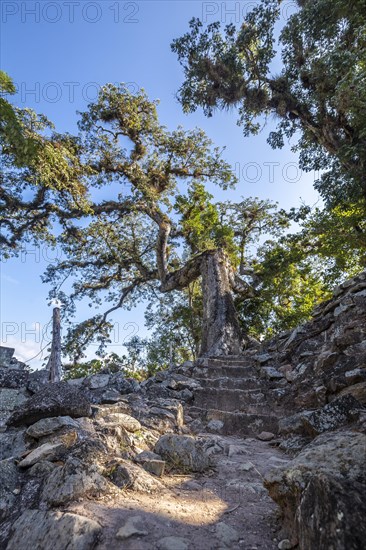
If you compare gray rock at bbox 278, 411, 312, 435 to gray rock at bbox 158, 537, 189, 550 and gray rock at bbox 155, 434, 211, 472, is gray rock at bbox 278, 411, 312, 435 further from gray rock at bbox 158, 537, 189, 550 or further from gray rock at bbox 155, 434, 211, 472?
gray rock at bbox 158, 537, 189, 550

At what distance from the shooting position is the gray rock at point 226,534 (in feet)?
5.55

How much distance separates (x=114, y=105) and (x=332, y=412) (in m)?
12.6

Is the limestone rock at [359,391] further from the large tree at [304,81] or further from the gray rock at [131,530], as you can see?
the large tree at [304,81]

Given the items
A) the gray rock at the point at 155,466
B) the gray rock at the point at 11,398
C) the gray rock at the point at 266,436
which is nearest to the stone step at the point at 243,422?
the gray rock at the point at 266,436

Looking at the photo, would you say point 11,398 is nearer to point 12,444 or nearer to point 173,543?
point 12,444

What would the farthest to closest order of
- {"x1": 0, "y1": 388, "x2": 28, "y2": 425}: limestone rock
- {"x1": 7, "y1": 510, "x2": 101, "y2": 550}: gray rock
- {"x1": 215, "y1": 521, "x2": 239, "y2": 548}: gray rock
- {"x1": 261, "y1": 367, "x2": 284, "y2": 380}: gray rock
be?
{"x1": 261, "y1": 367, "x2": 284, "y2": 380}: gray rock, {"x1": 0, "y1": 388, "x2": 28, "y2": 425}: limestone rock, {"x1": 215, "y1": 521, "x2": 239, "y2": 548}: gray rock, {"x1": 7, "y1": 510, "x2": 101, "y2": 550}: gray rock

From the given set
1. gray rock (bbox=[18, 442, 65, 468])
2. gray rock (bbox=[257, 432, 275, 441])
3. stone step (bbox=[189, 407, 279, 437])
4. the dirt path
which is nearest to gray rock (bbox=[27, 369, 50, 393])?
gray rock (bbox=[18, 442, 65, 468])

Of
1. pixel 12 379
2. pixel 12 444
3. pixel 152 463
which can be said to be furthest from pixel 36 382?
pixel 152 463

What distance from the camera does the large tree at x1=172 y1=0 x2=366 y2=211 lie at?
24.0 feet

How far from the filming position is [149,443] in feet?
10.4

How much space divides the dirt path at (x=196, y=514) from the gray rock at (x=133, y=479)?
0.06 meters

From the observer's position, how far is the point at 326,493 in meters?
1.32

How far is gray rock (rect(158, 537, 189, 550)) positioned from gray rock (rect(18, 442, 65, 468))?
120cm

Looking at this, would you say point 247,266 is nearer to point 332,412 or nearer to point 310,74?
point 310,74
